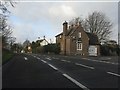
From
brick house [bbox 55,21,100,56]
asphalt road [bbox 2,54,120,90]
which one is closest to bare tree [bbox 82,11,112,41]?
brick house [bbox 55,21,100,56]

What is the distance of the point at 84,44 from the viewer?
94.7 meters

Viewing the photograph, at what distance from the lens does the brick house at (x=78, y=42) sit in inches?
3652

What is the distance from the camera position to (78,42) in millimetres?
94688

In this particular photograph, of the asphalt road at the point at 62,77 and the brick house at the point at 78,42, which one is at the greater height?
the brick house at the point at 78,42

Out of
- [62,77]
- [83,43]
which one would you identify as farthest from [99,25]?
[62,77]

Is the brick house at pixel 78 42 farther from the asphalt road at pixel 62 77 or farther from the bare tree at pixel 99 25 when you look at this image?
the asphalt road at pixel 62 77

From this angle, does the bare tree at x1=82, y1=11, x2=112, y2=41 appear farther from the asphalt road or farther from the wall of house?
the asphalt road

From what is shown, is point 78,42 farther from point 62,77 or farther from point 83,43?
point 62,77

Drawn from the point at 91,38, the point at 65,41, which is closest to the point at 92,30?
the point at 91,38

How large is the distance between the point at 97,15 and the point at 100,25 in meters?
3.88

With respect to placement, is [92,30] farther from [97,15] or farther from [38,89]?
[38,89]

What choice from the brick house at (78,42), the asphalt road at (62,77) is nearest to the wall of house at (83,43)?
the brick house at (78,42)

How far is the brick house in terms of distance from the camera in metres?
92.8

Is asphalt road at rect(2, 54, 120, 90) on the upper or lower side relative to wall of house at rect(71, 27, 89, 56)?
lower
